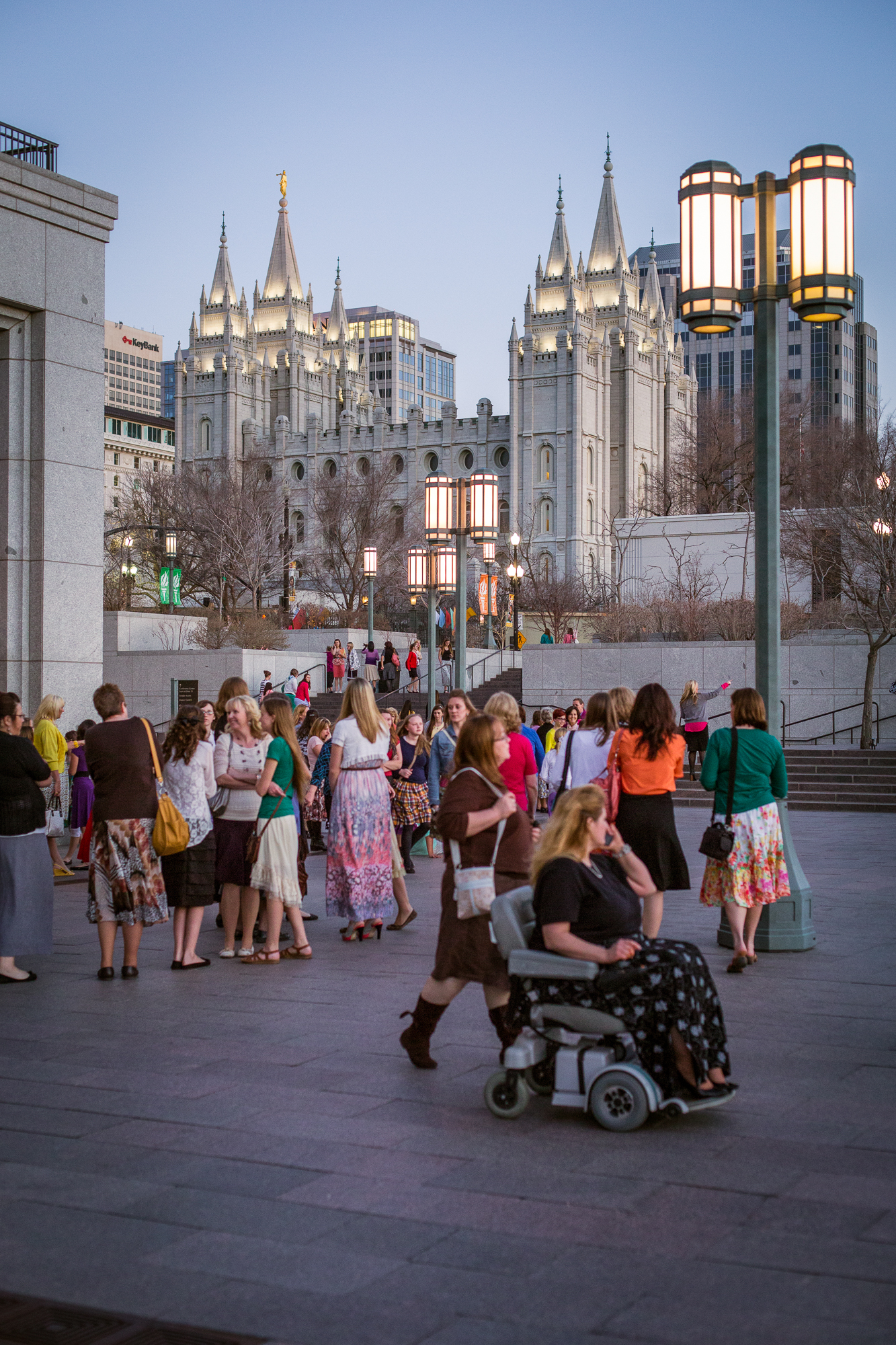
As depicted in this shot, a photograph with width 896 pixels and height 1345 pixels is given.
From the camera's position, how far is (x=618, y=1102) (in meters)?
5.45

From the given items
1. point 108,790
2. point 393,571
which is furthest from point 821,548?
point 393,571

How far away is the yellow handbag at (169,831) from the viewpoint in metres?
8.54

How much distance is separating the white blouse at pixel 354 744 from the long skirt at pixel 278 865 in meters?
0.74

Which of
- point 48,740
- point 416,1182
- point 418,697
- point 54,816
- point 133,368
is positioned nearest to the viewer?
point 416,1182

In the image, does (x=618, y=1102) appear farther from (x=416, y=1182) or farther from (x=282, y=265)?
(x=282, y=265)

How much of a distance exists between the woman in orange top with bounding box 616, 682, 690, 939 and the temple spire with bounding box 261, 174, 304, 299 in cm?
12864

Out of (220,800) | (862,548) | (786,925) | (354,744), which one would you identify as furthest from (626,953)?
(862,548)

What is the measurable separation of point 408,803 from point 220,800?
12.2 ft

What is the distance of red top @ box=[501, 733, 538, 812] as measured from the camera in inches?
336

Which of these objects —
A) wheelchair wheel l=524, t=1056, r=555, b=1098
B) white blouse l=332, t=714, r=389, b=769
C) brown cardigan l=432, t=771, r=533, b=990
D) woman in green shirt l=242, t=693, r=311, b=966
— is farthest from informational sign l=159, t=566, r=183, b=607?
wheelchair wheel l=524, t=1056, r=555, b=1098

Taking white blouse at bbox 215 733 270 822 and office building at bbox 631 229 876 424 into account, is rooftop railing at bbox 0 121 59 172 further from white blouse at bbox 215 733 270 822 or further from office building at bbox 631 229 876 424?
office building at bbox 631 229 876 424

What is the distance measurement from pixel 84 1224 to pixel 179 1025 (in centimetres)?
285

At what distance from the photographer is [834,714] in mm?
29406

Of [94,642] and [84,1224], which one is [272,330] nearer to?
[94,642]
